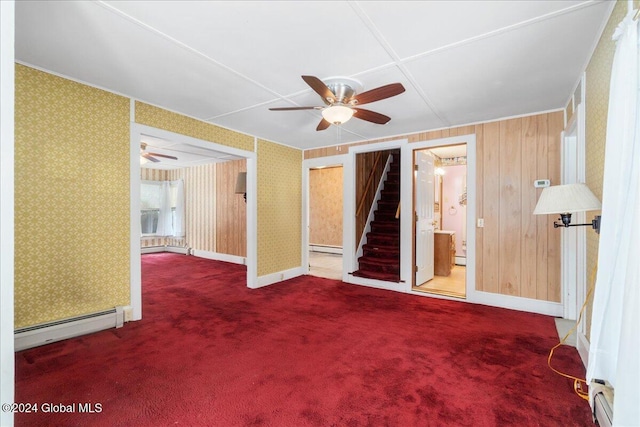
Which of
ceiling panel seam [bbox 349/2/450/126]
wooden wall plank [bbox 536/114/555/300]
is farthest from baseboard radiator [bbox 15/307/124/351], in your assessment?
wooden wall plank [bbox 536/114/555/300]

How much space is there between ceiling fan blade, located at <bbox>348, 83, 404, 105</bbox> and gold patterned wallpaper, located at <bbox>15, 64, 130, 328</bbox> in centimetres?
256

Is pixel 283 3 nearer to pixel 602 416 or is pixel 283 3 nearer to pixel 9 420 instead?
pixel 9 420

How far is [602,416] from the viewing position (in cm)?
159

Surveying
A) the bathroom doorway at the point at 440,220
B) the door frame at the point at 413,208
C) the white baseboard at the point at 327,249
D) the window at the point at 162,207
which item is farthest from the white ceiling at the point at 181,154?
the white baseboard at the point at 327,249

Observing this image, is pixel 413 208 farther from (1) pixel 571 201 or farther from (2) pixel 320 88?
(2) pixel 320 88

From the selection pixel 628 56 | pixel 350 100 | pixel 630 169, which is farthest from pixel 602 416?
pixel 350 100

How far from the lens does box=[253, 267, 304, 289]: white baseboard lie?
4.77 meters

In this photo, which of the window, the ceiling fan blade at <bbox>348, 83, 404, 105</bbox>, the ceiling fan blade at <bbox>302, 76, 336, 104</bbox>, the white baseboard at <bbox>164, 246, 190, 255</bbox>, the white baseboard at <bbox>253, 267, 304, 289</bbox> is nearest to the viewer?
the ceiling fan blade at <bbox>302, 76, 336, 104</bbox>

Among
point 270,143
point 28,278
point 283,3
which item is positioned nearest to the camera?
point 283,3

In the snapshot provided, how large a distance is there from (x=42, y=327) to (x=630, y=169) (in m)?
4.28

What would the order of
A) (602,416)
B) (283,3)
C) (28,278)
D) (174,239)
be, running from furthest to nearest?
(174,239), (28,278), (283,3), (602,416)

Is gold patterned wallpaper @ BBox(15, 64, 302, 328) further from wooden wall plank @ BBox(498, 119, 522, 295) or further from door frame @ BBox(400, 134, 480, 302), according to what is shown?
wooden wall plank @ BBox(498, 119, 522, 295)

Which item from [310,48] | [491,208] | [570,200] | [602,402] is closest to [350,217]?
[491,208]

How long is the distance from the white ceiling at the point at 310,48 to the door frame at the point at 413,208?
83cm
